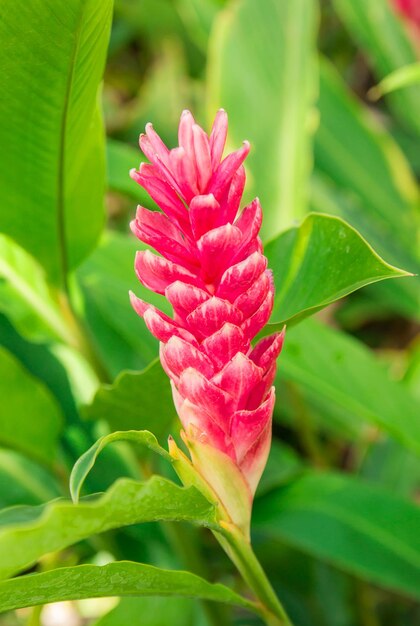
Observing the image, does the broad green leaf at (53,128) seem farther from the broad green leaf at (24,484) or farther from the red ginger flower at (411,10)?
the red ginger flower at (411,10)

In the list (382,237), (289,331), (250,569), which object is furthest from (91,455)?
(382,237)

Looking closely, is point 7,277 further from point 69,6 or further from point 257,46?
point 257,46

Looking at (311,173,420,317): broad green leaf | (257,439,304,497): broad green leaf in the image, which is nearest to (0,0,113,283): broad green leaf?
(257,439,304,497): broad green leaf

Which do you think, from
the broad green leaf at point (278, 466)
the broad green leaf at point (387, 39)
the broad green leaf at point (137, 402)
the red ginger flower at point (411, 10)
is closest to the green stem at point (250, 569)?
the broad green leaf at point (137, 402)

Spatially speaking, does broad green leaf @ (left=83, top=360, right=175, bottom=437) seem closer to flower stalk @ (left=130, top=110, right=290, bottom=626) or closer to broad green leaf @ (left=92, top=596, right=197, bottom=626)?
flower stalk @ (left=130, top=110, right=290, bottom=626)

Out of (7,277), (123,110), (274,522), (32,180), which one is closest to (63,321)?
(7,277)

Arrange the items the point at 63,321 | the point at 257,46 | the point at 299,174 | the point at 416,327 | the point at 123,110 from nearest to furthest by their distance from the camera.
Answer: the point at 63,321 < the point at 299,174 < the point at 257,46 < the point at 416,327 < the point at 123,110

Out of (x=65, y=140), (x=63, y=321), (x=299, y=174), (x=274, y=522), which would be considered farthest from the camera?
(x=299, y=174)
